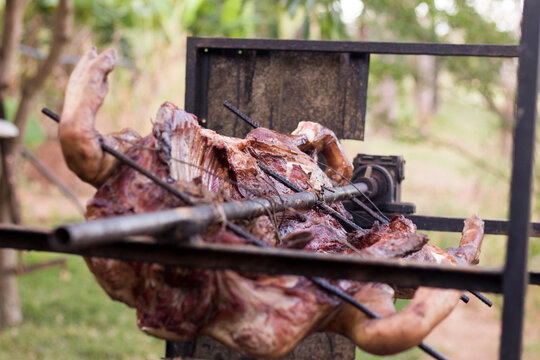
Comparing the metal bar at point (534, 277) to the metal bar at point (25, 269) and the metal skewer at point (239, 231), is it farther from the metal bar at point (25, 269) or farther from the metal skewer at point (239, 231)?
the metal bar at point (25, 269)

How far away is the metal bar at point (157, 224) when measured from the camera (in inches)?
53.4

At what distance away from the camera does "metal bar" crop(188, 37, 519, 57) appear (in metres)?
3.39

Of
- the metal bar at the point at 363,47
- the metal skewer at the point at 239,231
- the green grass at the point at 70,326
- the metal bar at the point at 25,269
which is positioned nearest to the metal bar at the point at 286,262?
the metal skewer at the point at 239,231

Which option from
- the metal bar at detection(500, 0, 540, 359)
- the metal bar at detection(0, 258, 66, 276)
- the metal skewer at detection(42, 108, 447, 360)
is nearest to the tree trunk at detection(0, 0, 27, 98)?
the metal bar at detection(0, 258, 66, 276)

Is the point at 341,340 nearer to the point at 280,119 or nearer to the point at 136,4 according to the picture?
the point at 280,119

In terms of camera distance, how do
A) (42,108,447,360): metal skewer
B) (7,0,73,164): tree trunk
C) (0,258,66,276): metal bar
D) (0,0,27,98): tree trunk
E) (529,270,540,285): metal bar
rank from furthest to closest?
(0,258,66,276): metal bar < (7,0,73,164): tree trunk < (0,0,27,98): tree trunk < (529,270,540,285): metal bar < (42,108,447,360): metal skewer

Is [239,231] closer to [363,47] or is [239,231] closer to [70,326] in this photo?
[363,47]

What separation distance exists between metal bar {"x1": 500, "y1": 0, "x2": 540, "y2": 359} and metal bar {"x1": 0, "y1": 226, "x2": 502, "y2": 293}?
0.16ft

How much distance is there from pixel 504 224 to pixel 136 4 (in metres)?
8.17

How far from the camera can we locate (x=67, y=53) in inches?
488

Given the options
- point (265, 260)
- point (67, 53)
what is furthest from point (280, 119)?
point (67, 53)

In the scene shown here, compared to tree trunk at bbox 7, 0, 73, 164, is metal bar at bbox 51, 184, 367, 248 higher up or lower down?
lower down

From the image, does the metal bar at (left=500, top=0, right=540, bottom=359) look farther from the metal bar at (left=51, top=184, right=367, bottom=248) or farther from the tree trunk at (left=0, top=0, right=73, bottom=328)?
the tree trunk at (left=0, top=0, right=73, bottom=328)

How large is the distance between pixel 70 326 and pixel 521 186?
19.5ft
